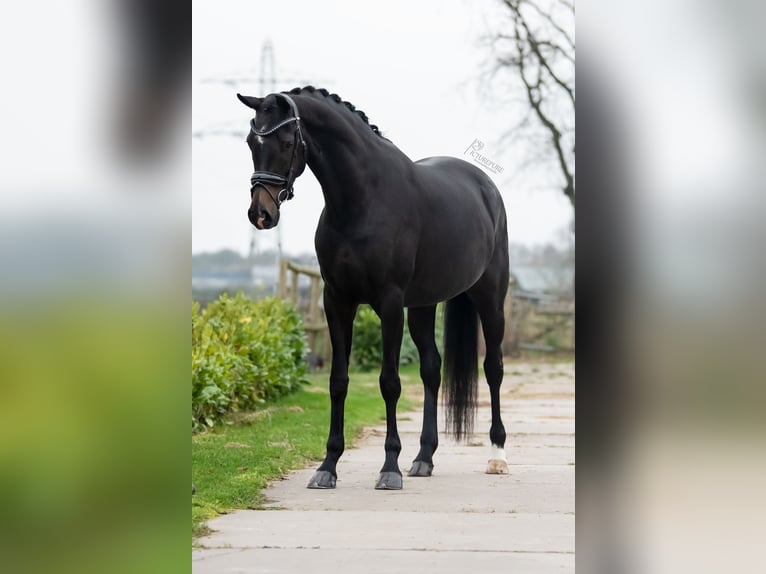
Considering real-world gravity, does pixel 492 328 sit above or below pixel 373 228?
below

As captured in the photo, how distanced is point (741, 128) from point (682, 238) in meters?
0.20

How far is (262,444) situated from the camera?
204 inches

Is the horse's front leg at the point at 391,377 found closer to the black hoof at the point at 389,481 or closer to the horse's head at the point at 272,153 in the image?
the black hoof at the point at 389,481

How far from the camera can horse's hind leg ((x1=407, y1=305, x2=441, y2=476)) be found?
4.62 m

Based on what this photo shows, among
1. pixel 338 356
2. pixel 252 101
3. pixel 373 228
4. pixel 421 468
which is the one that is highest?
pixel 252 101

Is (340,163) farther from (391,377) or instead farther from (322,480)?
(322,480)

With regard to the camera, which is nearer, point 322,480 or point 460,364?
point 322,480

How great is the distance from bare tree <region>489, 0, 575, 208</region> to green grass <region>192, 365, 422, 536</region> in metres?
4.23

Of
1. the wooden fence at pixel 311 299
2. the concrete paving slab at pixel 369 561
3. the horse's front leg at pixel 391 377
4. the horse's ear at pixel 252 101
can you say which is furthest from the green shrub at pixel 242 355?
Result: the concrete paving slab at pixel 369 561

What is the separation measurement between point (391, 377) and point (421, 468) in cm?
59

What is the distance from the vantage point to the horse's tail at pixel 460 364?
16.7 ft

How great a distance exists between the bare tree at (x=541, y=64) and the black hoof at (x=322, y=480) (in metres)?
7.58

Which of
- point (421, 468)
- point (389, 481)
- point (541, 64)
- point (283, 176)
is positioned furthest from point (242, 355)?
point (541, 64)

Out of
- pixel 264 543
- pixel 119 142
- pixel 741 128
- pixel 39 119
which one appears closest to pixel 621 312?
pixel 741 128
